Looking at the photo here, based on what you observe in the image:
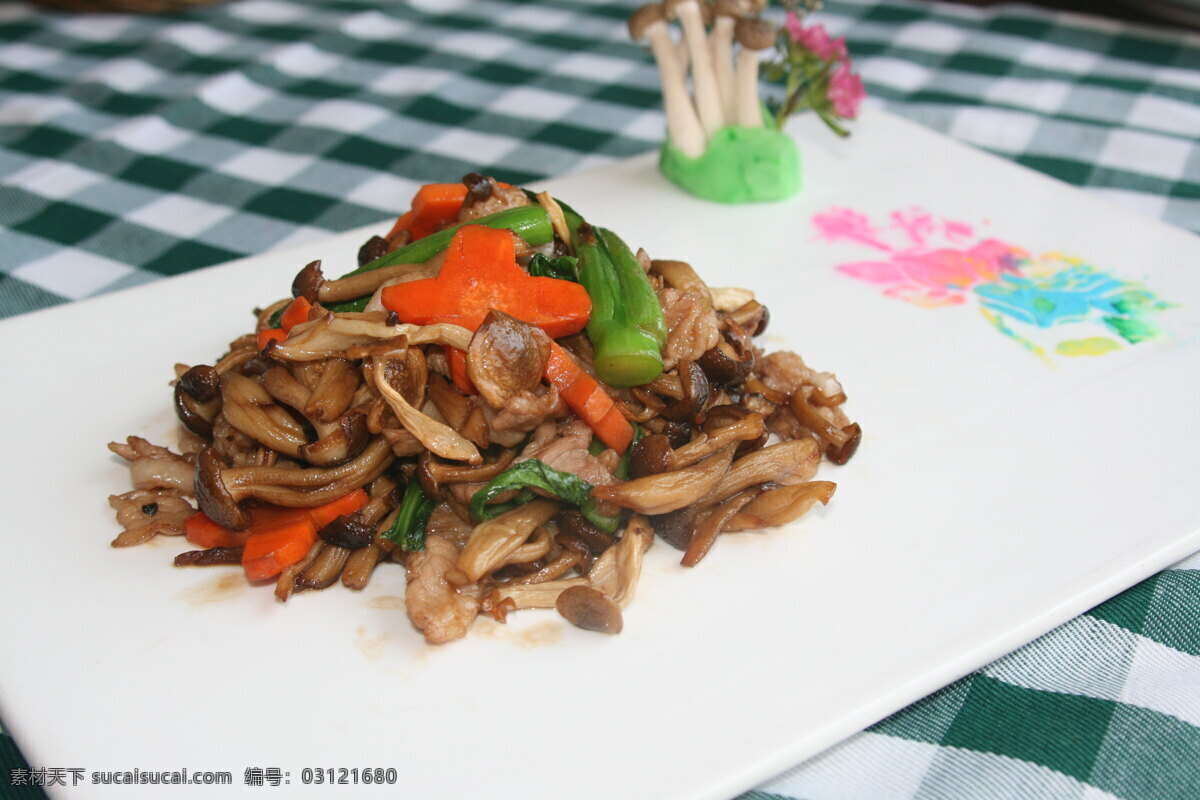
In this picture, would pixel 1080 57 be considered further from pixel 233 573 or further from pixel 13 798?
pixel 13 798

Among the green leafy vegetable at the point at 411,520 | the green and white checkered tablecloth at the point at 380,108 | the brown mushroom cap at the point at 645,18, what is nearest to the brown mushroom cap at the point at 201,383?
the green leafy vegetable at the point at 411,520

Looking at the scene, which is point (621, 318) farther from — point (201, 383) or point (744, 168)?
point (744, 168)

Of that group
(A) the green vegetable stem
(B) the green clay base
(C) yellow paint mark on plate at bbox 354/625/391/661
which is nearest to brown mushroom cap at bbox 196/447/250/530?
(C) yellow paint mark on plate at bbox 354/625/391/661

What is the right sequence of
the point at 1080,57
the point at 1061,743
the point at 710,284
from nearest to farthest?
1. the point at 1061,743
2. the point at 710,284
3. the point at 1080,57

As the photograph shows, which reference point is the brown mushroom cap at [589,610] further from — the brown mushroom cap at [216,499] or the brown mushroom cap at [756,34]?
the brown mushroom cap at [756,34]

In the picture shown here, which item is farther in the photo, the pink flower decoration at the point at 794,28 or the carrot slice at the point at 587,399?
the pink flower decoration at the point at 794,28

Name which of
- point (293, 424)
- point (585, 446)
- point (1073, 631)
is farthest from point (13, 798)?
point (1073, 631)

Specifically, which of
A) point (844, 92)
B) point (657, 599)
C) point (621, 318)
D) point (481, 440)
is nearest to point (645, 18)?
point (844, 92)
